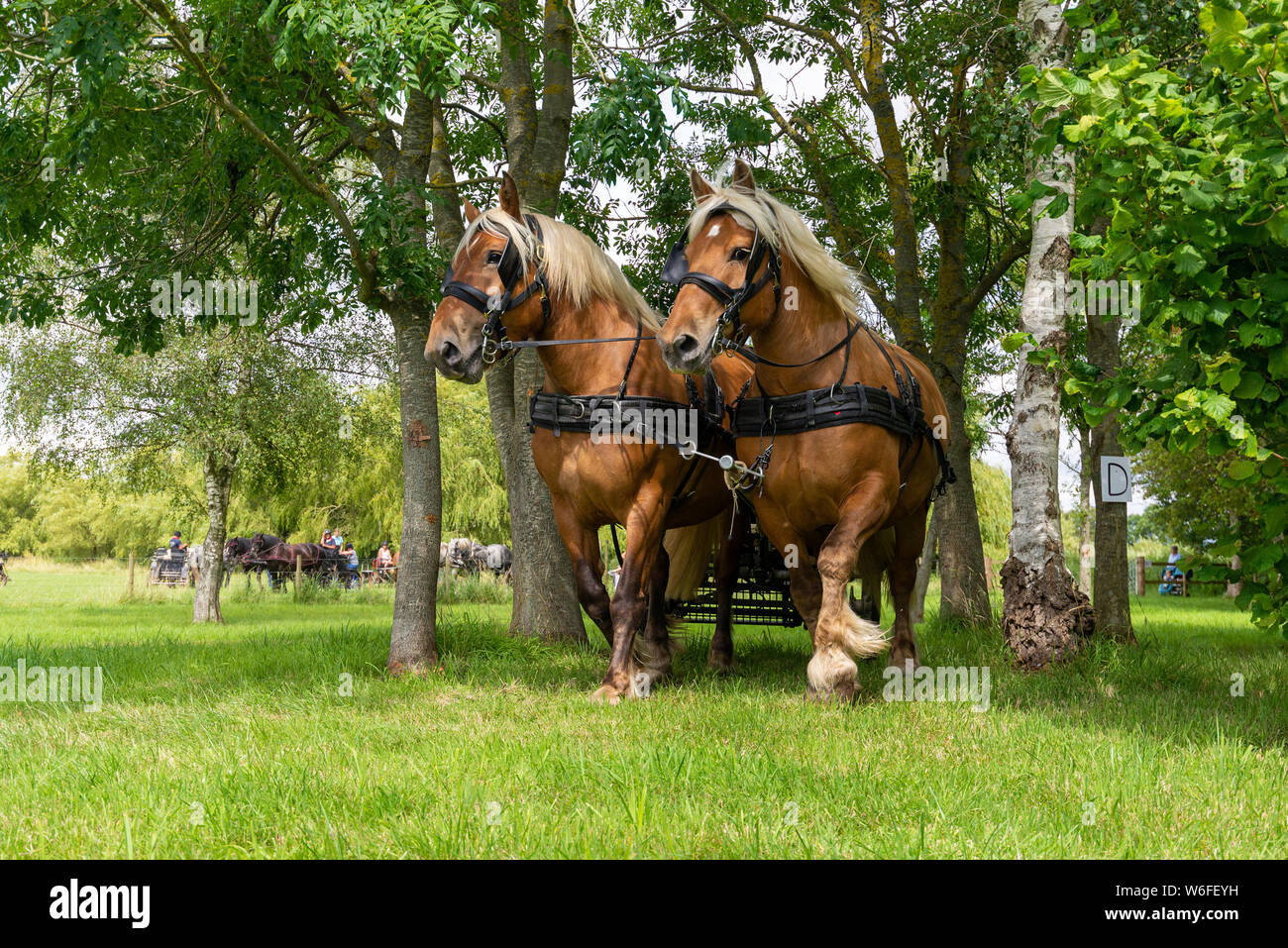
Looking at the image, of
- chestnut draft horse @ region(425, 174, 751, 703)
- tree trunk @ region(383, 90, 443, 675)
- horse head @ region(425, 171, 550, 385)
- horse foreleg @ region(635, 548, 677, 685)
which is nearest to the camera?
horse head @ region(425, 171, 550, 385)

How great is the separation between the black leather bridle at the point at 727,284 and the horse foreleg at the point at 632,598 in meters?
1.21

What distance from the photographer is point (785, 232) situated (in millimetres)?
5320

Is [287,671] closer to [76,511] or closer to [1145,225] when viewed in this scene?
[1145,225]

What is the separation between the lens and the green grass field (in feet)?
9.44

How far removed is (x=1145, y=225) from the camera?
3.87 metres

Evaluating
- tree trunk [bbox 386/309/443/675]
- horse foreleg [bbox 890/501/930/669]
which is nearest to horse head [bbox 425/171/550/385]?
tree trunk [bbox 386/309/443/675]

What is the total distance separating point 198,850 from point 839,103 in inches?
521

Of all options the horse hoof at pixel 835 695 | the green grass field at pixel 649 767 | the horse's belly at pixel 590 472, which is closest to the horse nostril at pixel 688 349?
the horse's belly at pixel 590 472

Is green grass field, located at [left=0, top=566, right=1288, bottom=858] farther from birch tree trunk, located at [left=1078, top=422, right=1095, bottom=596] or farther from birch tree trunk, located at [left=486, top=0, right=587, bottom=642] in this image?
birch tree trunk, located at [left=1078, top=422, right=1095, bottom=596]

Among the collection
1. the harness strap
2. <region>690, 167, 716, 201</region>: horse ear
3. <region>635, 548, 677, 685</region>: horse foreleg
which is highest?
<region>690, 167, 716, 201</region>: horse ear

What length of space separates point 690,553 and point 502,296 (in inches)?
109

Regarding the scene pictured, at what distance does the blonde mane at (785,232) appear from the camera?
517 centimetres

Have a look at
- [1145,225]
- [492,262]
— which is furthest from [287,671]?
[1145,225]

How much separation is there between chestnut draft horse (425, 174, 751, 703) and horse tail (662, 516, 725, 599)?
1178 mm
